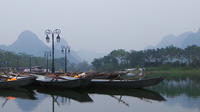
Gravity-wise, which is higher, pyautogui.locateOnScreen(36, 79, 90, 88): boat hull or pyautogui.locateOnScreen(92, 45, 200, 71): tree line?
pyautogui.locateOnScreen(92, 45, 200, 71): tree line

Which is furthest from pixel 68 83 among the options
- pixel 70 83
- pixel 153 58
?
pixel 153 58

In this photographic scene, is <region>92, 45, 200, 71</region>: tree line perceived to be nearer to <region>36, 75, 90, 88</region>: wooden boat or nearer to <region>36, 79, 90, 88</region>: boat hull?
<region>36, 75, 90, 88</region>: wooden boat

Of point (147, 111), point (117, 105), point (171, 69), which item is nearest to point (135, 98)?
point (117, 105)

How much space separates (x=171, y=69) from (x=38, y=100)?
48739 millimetres

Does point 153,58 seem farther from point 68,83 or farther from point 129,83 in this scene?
point 68,83

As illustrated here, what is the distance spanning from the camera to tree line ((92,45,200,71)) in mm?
63800

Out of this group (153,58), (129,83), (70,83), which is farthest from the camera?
(153,58)

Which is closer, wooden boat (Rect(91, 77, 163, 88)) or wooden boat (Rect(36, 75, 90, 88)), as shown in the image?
wooden boat (Rect(36, 75, 90, 88))

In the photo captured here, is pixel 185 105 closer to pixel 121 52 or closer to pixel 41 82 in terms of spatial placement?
pixel 41 82

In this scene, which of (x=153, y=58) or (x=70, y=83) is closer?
(x=70, y=83)

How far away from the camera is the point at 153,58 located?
67750 mm

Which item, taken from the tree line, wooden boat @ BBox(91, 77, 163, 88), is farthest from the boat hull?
the tree line

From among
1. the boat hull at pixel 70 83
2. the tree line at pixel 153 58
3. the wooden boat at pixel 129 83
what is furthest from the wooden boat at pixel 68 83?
the tree line at pixel 153 58

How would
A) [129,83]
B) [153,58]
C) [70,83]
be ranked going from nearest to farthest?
[70,83] → [129,83] → [153,58]
